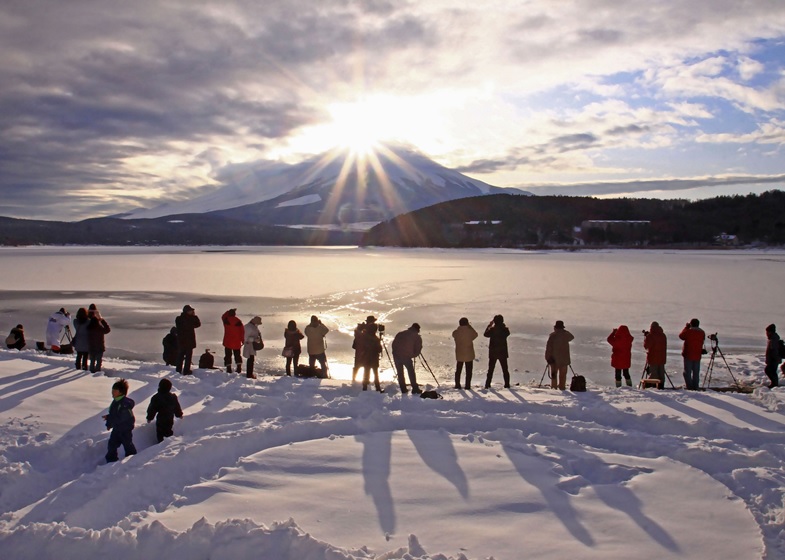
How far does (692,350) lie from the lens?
10773mm

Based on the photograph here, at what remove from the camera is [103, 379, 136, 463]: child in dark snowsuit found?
6.33 meters

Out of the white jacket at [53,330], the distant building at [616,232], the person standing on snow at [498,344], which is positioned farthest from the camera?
the distant building at [616,232]

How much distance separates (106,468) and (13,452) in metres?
1.36

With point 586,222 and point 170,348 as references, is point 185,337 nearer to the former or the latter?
point 170,348

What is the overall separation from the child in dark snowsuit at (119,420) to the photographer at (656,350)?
913 cm

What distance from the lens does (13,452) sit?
6.46 meters

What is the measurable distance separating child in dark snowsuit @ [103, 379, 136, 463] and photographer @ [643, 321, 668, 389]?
9133mm

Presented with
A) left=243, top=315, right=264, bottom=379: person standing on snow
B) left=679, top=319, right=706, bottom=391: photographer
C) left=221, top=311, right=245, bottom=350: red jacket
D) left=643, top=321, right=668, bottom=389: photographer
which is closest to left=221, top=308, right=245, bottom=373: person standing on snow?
left=221, top=311, right=245, bottom=350: red jacket

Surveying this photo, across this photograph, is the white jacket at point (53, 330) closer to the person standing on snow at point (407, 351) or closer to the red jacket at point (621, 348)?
the person standing on snow at point (407, 351)

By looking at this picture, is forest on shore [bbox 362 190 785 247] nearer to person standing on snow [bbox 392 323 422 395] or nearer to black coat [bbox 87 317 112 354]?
person standing on snow [bbox 392 323 422 395]

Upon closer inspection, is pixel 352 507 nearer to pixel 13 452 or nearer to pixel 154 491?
pixel 154 491

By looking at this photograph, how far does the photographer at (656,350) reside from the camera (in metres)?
11.0

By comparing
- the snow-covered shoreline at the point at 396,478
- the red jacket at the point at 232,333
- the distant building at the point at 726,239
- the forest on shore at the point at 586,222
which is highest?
the forest on shore at the point at 586,222

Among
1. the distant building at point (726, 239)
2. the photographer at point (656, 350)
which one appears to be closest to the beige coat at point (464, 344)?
the photographer at point (656, 350)
